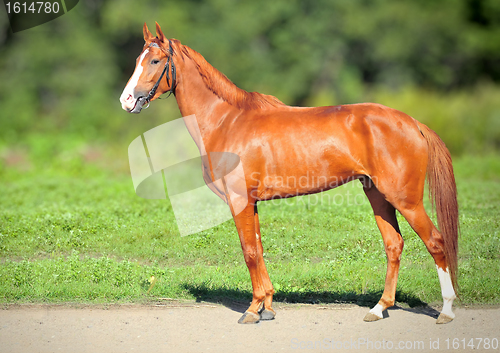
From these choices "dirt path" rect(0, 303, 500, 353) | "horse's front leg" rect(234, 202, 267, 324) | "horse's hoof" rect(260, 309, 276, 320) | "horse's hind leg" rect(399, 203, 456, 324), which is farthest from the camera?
"horse's hoof" rect(260, 309, 276, 320)

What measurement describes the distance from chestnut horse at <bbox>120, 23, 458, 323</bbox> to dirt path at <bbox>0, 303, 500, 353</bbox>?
197 millimetres

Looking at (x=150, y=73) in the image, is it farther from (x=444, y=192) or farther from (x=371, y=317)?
(x=371, y=317)

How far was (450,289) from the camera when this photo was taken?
14.5 feet

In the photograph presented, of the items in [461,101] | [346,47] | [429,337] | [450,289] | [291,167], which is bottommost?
[429,337]

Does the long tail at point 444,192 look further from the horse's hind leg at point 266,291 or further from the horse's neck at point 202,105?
the horse's neck at point 202,105

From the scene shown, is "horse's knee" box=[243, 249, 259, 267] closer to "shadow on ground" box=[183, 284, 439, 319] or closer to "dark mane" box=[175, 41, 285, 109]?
"shadow on ground" box=[183, 284, 439, 319]

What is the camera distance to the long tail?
4445 mm

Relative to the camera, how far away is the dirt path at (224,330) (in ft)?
13.4

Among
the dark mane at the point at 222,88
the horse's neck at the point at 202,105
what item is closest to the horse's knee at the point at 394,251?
the dark mane at the point at 222,88

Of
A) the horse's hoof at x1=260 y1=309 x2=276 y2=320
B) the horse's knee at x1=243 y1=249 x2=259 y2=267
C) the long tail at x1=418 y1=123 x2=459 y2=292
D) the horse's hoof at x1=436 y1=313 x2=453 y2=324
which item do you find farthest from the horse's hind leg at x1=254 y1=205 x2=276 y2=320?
the long tail at x1=418 y1=123 x2=459 y2=292

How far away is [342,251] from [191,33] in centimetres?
1807

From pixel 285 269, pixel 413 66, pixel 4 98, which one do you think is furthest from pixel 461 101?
pixel 4 98

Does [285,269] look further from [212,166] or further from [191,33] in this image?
[191,33]

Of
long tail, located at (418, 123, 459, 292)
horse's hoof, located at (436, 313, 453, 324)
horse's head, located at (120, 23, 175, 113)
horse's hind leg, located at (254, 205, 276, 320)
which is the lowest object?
horse's hoof, located at (436, 313, 453, 324)
